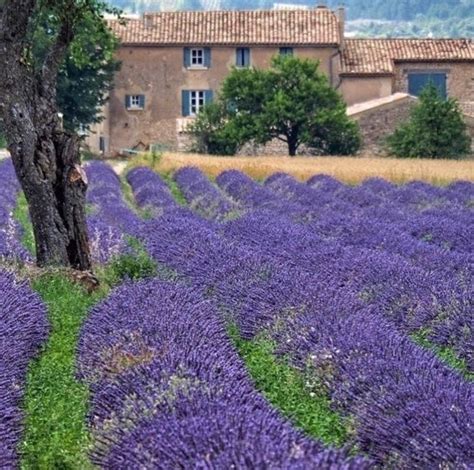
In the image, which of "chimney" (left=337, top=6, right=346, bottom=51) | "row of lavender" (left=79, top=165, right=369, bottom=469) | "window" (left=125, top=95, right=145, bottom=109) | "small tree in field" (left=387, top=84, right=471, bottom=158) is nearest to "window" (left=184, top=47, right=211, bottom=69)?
"window" (left=125, top=95, right=145, bottom=109)

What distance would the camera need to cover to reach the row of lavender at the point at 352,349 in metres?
4.73

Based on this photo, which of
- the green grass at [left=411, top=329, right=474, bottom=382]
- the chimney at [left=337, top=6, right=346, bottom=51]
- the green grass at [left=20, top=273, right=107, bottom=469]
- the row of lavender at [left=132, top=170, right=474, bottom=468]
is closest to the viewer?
the row of lavender at [left=132, top=170, right=474, bottom=468]

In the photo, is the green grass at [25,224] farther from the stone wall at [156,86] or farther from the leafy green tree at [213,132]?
the stone wall at [156,86]

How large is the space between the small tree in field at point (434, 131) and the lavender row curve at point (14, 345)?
2738 centimetres

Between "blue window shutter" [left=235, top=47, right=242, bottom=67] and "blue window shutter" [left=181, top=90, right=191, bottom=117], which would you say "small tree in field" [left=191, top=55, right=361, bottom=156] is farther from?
"blue window shutter" [left=235, top=47, right=242, bottom=67]

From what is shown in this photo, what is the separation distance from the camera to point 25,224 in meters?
15.8

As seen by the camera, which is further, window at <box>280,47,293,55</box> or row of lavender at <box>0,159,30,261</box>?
window at <box>280,47,293,55</box>

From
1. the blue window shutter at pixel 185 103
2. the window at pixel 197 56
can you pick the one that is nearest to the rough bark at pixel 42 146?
the blue window shutter at pixel 185 103

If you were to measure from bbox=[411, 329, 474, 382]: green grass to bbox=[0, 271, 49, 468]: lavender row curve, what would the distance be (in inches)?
99.0

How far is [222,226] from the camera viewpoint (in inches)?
563

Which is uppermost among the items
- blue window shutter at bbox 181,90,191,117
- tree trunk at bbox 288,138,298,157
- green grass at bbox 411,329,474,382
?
blue window shutter at bbox 181,90,191,117

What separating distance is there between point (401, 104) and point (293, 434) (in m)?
37.7

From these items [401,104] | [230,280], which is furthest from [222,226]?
[401,104]

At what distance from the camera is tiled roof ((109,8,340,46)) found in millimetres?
46875
